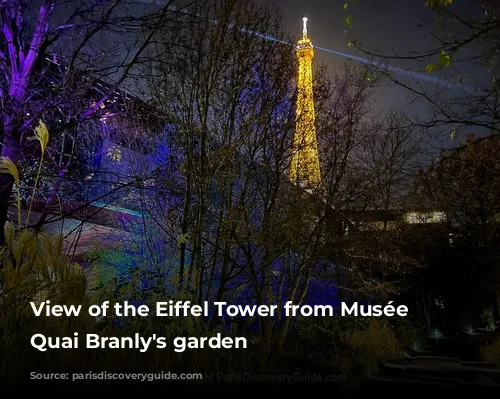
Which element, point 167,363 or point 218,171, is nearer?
point 167,363

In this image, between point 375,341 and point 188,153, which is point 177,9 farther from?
point 375,341

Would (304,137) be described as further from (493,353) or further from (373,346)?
(493,353)

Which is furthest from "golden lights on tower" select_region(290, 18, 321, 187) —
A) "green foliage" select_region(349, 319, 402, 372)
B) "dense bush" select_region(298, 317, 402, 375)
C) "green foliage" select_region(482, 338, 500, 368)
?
"green foliage" select_region(482, 338, 500, 368)

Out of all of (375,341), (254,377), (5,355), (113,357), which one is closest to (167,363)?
(113,357)

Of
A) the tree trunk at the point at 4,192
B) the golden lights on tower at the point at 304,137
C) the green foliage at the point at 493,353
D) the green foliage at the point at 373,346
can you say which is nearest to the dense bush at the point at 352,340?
the green foliage at the point at 373,346

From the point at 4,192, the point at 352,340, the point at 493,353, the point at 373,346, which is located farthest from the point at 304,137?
the point at 493,353

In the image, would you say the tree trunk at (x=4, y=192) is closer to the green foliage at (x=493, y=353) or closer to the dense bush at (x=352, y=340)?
the dense bush at (x=352, y=340)

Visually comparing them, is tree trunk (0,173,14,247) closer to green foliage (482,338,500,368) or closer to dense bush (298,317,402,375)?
dense bush (298,317,402,375)

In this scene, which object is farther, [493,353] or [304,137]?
[493,353]
